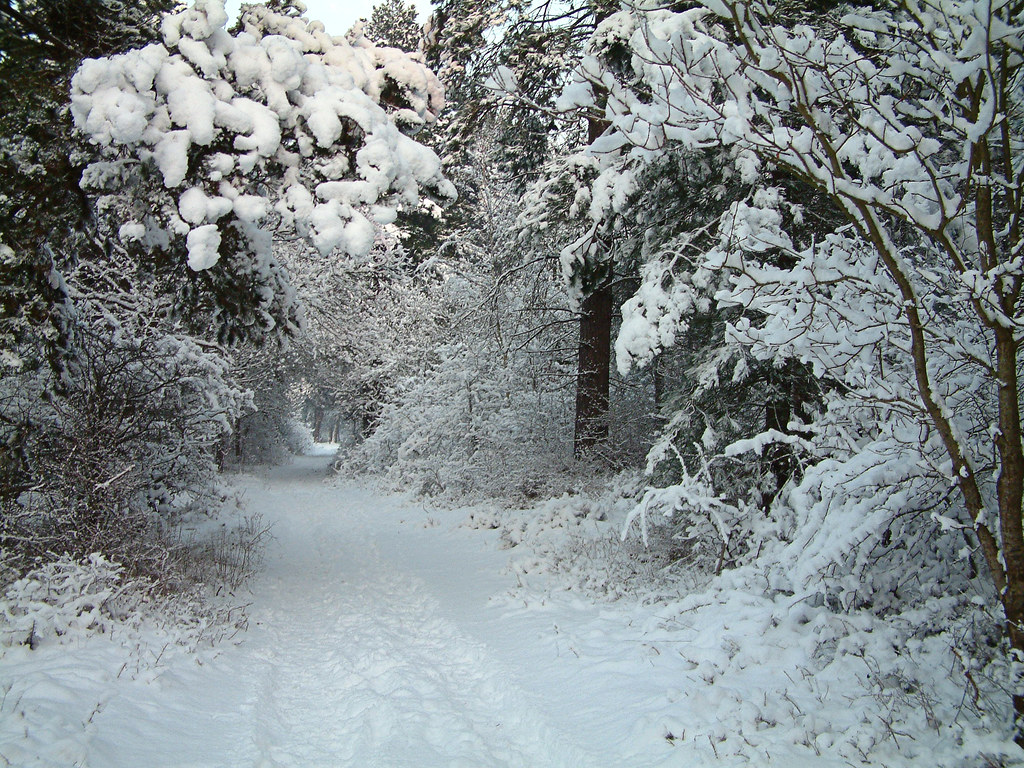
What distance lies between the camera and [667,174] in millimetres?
7363

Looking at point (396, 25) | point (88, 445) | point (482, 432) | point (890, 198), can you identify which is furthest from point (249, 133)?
point (396, 25)

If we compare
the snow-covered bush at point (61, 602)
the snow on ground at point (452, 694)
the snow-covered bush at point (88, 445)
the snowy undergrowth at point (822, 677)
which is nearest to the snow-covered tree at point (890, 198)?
the snowy undergrowth at point (822, 677)

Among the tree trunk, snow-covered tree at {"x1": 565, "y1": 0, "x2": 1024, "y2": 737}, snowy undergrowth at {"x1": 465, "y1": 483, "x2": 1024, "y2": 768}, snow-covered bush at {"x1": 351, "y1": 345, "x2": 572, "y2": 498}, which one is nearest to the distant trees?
snow-covered tree at {"x1": 565, "y1": 0, "x2": 1024, "y2": 737}

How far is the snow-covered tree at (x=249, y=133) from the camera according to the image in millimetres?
4602

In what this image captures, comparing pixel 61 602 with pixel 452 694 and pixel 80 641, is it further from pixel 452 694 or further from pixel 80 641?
pixel 452 694

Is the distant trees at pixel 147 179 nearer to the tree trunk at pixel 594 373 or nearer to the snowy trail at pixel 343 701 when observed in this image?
the snowy trail at pixel 343 701

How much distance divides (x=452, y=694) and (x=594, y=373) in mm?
7496

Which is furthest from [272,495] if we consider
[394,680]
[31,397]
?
[394,680]

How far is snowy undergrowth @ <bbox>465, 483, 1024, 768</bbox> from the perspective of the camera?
313cm

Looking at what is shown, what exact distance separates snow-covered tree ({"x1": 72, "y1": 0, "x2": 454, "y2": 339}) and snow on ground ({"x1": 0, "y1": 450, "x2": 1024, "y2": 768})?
3235 mm

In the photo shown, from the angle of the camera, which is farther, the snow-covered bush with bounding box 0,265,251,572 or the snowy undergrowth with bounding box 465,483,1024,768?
the snow-covered bush with bounding box 0,265,251,572

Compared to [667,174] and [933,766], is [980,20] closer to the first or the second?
[933,766]

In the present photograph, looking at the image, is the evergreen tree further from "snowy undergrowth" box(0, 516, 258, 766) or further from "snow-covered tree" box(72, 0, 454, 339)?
"snowy undergrowth" box(0, 516, 258, 766)

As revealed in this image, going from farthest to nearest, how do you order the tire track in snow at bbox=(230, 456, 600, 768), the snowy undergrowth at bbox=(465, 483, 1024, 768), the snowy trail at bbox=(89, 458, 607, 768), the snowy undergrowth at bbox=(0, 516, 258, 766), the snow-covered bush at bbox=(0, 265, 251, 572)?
the snow-covered bush at bbox=(0, 265, 251, 572)
the tire track in snow at bbox=(230, 456, 600, 768)
the snowy trail at bbox=(89, 458, 607, 768)
the snowy undergrowth at bbox=(0, 516, 258, 766)
the snowy undergrowth at bbox=(465, 483, 1024, 768)
